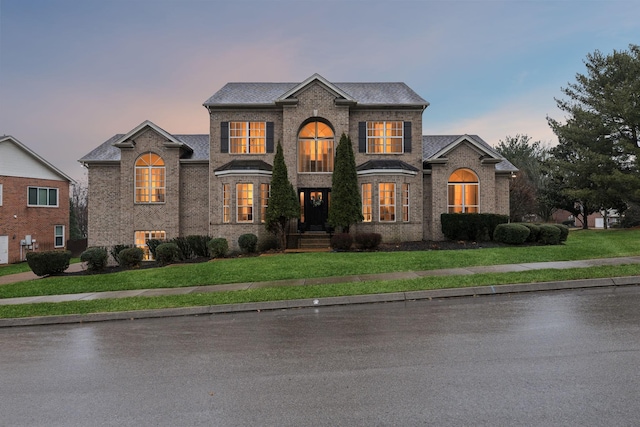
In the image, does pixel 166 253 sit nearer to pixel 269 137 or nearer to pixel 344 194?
pixel 269 137

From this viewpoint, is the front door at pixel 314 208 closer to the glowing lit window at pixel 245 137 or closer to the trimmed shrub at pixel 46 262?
the glowing lit window at pixel 245 137

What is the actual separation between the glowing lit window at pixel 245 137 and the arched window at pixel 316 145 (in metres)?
2.14

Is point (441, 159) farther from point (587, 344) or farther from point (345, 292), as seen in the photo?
→ point (587, 344)

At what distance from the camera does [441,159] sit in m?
21.3

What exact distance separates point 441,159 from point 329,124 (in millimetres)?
6420

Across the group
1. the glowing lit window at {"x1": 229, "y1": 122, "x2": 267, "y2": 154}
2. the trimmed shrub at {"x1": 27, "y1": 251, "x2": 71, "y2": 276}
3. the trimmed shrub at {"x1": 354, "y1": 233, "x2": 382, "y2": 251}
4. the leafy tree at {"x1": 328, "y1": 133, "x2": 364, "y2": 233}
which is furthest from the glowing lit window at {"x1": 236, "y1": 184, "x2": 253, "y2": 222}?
the trimmed shrub at {"x1": 27, "y1": 251, "x2": 71, "y2": 276}

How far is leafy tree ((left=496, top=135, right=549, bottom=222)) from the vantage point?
1684 inches

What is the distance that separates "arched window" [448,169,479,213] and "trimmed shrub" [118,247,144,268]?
52.7 ft

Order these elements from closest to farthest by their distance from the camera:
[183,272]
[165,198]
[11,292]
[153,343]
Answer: [153,343] → [11,292] → [183,272] → [165,198]

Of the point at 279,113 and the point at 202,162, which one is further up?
the point at 279,113

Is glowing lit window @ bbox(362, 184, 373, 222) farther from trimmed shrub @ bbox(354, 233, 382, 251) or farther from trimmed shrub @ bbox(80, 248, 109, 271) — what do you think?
trimmed shrub @ bbox(80, 248, 109, 271)

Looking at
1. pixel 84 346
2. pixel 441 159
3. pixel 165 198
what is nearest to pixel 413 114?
pixel 441 159

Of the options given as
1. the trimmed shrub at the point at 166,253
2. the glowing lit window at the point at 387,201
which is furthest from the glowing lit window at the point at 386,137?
the trimmed shrub at the point at 166,253

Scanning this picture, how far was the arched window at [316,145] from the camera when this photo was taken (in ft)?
72.0
